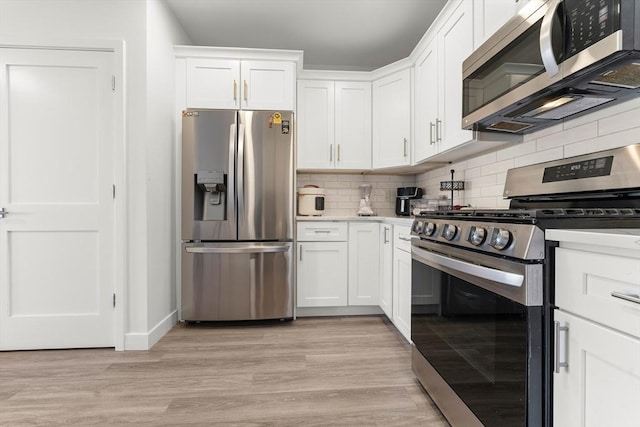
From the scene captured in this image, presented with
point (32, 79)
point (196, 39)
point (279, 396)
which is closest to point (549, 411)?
point (279, 396)

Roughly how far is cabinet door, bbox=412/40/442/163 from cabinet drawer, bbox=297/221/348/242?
89 centimetres

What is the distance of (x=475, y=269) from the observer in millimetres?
1173

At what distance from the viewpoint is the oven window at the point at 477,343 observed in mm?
987

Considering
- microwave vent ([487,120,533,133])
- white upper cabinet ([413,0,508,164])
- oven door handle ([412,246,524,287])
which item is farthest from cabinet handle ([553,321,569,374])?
white upper cabinet ([413,0,508,164])

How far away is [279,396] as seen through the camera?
170cm

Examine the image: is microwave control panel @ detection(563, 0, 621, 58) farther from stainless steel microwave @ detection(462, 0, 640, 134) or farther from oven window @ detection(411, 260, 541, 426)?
oven window @ detection(411, 260, 541, 426)

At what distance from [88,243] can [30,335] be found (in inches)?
29.4

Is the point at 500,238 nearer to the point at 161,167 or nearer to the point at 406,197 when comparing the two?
the point at 406,197

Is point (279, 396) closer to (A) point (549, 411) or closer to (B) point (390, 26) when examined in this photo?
(A) point (549, 411)

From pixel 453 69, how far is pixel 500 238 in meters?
1.44

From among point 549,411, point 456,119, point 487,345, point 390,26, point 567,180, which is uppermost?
point 390,26

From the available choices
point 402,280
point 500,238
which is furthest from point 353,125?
point 500,238

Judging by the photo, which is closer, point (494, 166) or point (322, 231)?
point (494, 166)

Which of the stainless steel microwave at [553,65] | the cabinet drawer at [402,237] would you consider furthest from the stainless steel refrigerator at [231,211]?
the stainless steel microwave at [553,65]
